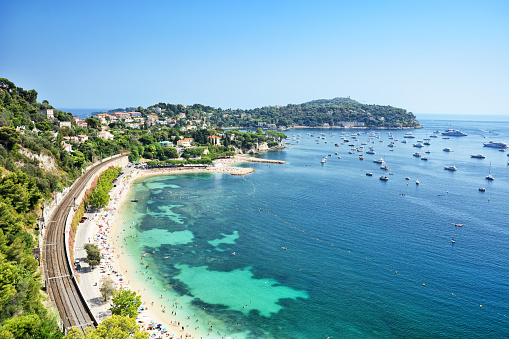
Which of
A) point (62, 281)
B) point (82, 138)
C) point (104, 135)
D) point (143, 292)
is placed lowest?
point (143, 292)

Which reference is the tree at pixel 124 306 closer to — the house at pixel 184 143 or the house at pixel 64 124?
the house at pixel 64 124

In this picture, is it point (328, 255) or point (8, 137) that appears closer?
point (328, 255)

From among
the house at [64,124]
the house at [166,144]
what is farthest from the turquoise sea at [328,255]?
the house at [166,144]

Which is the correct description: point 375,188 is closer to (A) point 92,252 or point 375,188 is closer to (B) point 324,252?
(B) point 324,252

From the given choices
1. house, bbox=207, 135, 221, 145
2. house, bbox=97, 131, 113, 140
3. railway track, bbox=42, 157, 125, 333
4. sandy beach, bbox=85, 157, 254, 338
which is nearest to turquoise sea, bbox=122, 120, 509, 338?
sandy beach, bbox=85, 157, 254, 338

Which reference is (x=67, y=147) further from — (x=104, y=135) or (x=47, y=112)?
(x=104, y=135)

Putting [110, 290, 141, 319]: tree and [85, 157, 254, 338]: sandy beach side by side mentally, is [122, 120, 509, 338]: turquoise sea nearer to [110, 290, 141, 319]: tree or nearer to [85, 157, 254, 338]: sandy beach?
→ [85, 157, 254, 338]: sandy beach

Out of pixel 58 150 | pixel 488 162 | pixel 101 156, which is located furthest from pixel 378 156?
pixel 58 150

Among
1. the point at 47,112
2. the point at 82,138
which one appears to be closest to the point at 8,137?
the point at 47,112
